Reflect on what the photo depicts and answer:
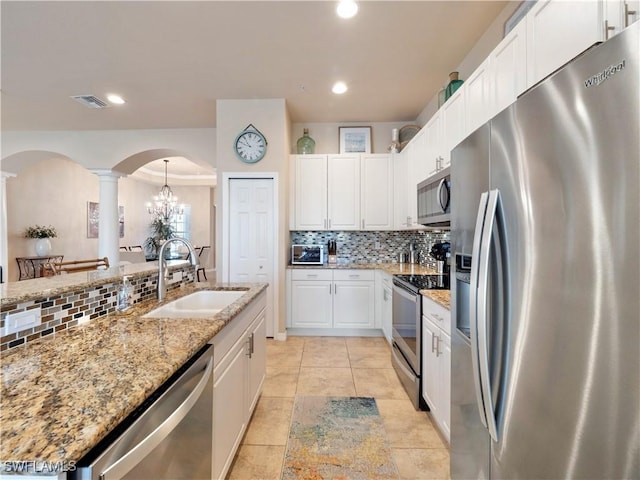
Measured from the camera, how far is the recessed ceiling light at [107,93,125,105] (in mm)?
3644

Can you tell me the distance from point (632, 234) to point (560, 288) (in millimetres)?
210

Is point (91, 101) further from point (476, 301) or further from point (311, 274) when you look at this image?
point (476, 301)

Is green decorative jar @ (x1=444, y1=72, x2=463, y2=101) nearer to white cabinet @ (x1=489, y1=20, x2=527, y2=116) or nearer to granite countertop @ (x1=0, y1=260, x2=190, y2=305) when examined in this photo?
white cabinet @ (x1=489, y1=20, x2=527, y2=116)

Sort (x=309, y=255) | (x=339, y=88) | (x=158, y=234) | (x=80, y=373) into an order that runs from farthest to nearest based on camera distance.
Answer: (x=158, y=234), (x=309, y=255), (x=339, y=88), (x=80, y=373)

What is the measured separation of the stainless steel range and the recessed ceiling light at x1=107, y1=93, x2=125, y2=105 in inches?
155

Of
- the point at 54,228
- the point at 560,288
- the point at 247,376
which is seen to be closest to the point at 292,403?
the point at 247,376

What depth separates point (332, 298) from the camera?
12.6 feet

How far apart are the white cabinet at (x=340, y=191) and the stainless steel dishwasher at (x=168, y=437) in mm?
2976

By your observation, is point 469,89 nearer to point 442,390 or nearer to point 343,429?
point 442,390

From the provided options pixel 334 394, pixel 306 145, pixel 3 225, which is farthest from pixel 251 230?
pixel 3 225

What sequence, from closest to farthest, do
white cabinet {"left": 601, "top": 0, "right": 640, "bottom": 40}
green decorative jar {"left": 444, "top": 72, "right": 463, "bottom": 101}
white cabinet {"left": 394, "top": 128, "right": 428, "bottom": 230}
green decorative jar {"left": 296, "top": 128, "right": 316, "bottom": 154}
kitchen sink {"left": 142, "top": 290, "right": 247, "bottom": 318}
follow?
white cabinet {"left": 601, "top": 0, "right": 640, "bottom": 40} → kitchen sink {"left": 142, "top": 290, "right": 247, "bottom": 318} → green decorative jar {"left": 444, "top": 72, "right": 463, "bottom": 101} → white cabinet {"left": 394, "top": 128, "right": 428, "bottom": 230} → green decorative jar {"left": 296, "top": 128, "right": 316, "bottom": 154}

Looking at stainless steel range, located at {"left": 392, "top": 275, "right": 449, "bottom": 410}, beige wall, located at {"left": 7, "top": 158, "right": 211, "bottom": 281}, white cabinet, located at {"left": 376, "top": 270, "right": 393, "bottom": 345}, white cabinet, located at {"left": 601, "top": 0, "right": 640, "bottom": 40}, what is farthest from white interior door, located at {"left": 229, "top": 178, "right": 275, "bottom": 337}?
beige wall, located at {"left": 7, "top": 158, "right": 211, "bottom": 281}

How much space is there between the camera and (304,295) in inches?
151

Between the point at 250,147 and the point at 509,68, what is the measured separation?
2865 millimetres
